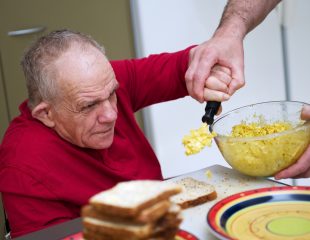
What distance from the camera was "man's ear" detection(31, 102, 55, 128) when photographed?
4.30ft

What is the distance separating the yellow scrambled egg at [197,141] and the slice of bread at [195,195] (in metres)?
0.09

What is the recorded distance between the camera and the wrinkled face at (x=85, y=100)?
1228mm

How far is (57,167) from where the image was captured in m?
1.26

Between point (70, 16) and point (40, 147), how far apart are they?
1.63m

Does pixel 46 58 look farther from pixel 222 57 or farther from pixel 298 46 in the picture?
pixel 298 46

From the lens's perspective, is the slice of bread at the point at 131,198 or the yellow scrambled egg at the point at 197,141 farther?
the yellow scrambled egg at the point at 197,141

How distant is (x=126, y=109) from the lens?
5.07 feet

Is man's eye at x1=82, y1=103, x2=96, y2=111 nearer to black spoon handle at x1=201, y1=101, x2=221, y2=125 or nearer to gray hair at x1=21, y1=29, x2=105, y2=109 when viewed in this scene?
gray hair at x1=21, y1=29, x2=105, y2=109

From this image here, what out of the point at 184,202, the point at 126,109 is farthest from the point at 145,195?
the point at 126,109

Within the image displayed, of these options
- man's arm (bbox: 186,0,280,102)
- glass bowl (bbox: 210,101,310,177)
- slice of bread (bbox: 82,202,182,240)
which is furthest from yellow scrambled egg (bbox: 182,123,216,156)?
slice of bread (bbox: 82,202,182,240)

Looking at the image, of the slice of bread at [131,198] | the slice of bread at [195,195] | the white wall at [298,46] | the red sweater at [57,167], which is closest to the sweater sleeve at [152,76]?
the red sweater at [57,167]

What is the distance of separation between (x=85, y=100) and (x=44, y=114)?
166 millimetres

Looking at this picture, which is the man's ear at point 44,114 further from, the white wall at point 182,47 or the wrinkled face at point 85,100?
the white wall at point 182,47

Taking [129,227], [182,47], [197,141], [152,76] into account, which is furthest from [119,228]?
[182,47]
